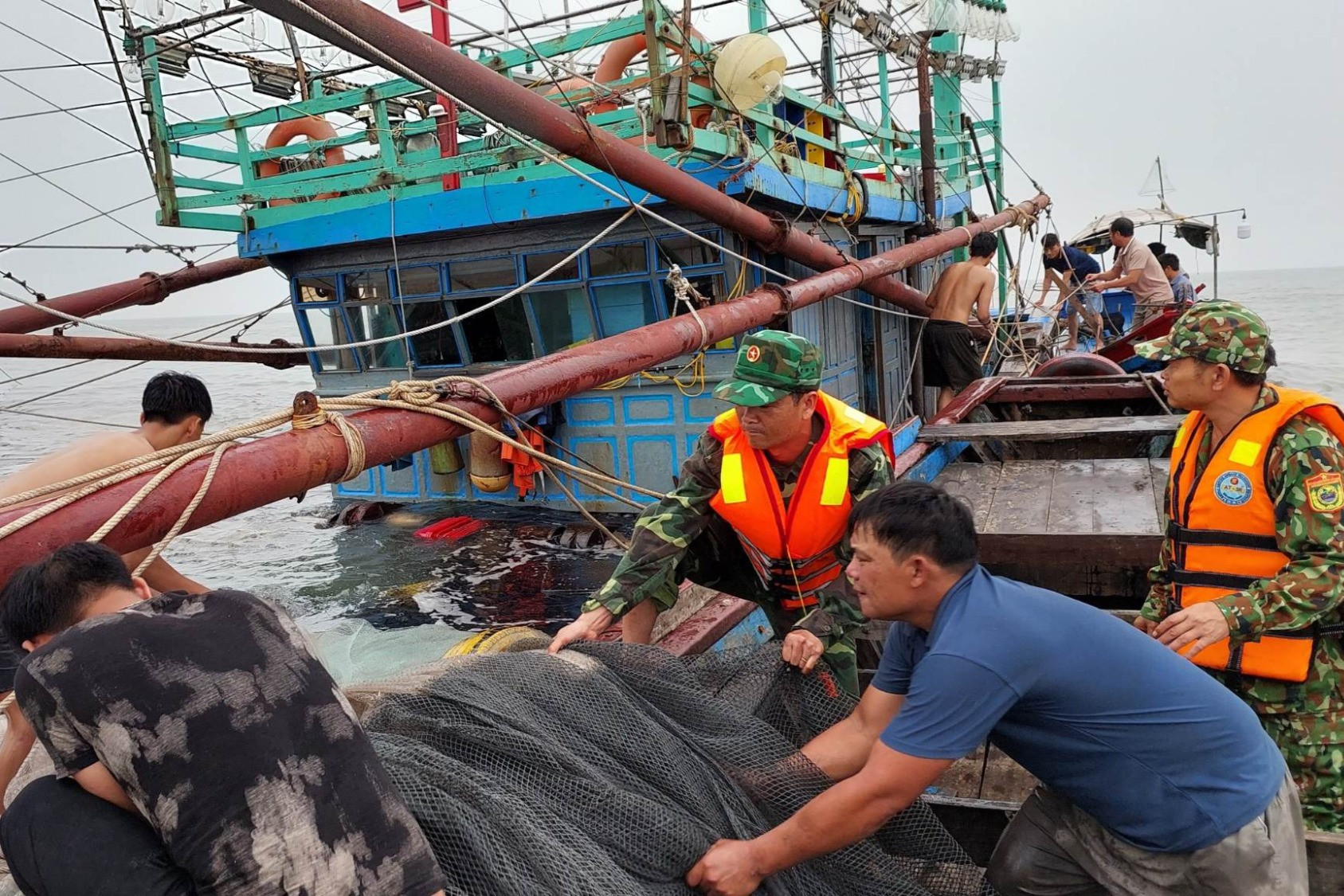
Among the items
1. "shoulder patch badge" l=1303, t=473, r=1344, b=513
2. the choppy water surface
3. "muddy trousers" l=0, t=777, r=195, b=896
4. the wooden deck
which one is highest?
"shoulder patch badge" l=1303, t=473, r=1344, b=513

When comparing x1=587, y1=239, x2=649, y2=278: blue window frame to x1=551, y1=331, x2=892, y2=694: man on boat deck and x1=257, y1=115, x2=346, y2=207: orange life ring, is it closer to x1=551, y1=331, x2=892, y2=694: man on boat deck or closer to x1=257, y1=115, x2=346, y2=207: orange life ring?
x1=257, y1=115, x2=346, y2=207: orange life ring

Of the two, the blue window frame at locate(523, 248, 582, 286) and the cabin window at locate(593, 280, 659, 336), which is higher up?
the blue window frame at locate(523, 248, 582, 286)

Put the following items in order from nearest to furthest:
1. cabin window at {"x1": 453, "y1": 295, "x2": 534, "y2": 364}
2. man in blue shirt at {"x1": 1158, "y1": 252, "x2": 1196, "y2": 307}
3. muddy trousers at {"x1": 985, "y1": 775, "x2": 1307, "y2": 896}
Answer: muddy trousers at {"x1": 985, "y1": 775, "x2": 1307, "y2": 896} → cabin window at {"x1": 453, "y1": 295, "x2": 534, "y2": 364} → man in blue shirt at {"x1": 1158, "y1": 252, "x2": 1196, "y2": 307}

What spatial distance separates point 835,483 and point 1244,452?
53.4 inches

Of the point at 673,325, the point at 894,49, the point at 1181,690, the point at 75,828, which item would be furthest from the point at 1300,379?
the point at 75,828

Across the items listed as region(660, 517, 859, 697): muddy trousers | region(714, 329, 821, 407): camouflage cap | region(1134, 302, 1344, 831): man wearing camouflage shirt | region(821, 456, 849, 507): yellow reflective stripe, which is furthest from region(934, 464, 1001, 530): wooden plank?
region(714, 329, 821, 407): camouflage cap

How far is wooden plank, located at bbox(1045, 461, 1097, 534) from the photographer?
5129 millimetres

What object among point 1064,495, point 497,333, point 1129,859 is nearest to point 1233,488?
point 1129,859

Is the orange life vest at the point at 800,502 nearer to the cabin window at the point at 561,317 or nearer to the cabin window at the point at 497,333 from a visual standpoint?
the cabin window at the point at 561,317

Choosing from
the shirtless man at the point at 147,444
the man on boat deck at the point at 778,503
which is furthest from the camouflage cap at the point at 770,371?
the shirtless man at the point at 147,444

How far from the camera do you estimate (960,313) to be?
35.1 ft

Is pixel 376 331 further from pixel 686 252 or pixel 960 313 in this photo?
pixel 960 313

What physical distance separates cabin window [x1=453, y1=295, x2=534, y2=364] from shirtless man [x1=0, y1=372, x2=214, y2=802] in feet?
19.0

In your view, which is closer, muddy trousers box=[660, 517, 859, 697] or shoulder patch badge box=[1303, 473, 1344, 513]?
shoulder patch badge box=[1303, 473, 1344, 513]
